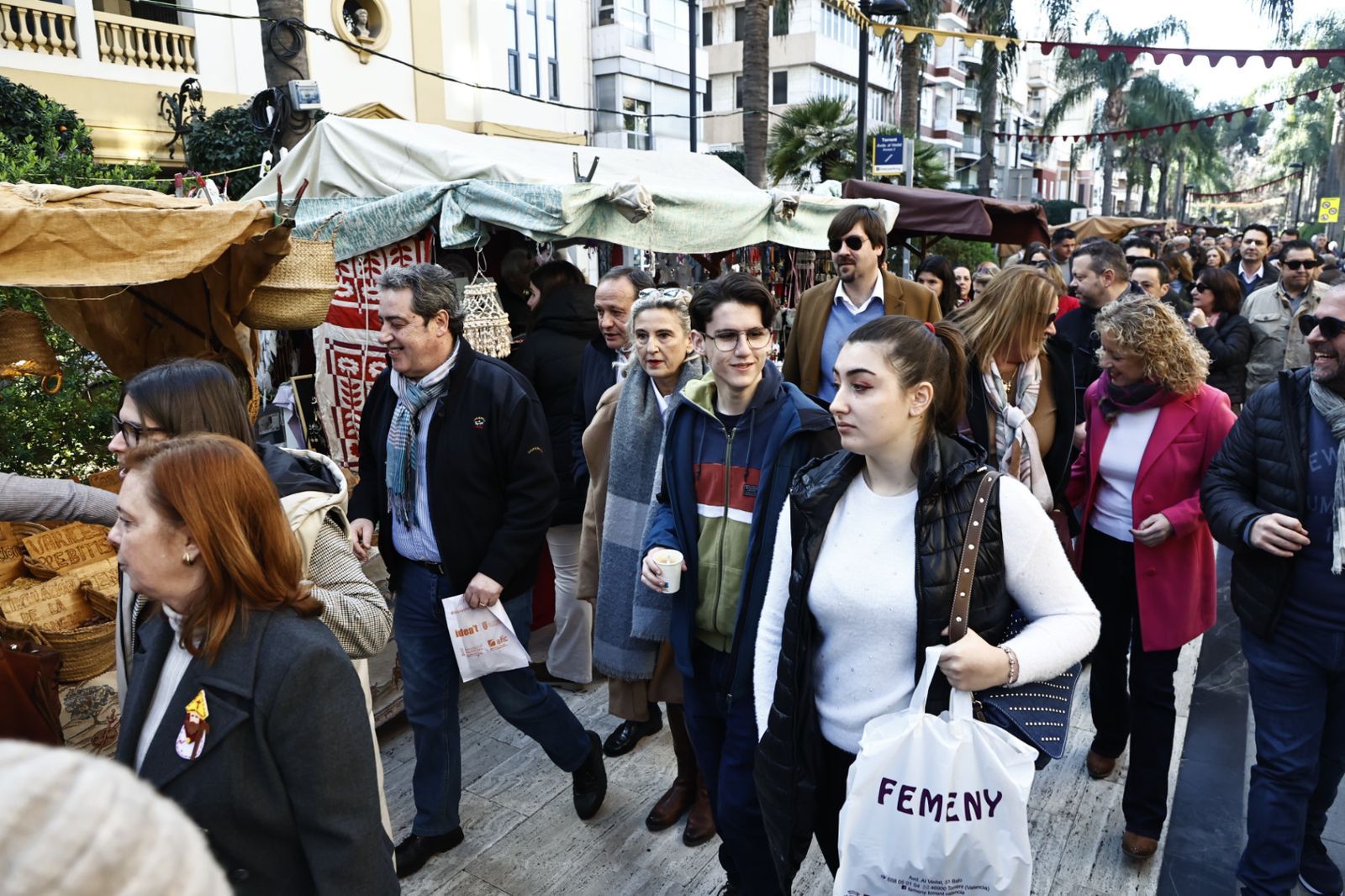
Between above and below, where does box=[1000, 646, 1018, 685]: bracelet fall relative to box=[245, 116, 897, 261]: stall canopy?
below

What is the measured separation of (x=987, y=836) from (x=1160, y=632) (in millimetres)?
1816

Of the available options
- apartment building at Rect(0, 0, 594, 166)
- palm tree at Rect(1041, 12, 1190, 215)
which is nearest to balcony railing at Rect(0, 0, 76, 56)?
apartment building at Rect(0, 0, 594, 166)

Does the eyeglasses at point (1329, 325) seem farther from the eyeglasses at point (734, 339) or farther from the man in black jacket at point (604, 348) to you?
the man in black jacket at point (604, 348)

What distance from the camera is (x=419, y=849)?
338 centimetres

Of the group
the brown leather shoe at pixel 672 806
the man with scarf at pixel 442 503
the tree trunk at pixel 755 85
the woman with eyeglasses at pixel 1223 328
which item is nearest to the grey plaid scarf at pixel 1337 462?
the brown leather shoe at pixel 672 806

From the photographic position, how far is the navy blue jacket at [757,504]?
2670mm

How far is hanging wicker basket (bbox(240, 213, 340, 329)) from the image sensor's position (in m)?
4.21

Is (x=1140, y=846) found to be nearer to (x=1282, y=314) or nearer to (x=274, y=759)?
(x=274, y=759)

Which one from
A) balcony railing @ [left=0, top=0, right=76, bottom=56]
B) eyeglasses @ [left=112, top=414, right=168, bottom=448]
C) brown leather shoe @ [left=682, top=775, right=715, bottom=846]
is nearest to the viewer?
eyeglasses @ [left=112, top=414, right=168, bottom=448]

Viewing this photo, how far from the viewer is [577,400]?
4.47m

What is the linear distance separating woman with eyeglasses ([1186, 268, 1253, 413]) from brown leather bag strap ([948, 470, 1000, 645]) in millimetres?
4863

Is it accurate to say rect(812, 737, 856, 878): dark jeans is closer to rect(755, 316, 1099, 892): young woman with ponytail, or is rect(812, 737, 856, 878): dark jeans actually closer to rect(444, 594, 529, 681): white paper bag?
rect(755, 316, 1099, 892): young woman with ponytail

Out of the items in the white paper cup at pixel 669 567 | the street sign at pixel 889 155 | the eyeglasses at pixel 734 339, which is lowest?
the white paper cup at pixel 669 567

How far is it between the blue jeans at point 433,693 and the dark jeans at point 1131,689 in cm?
210
